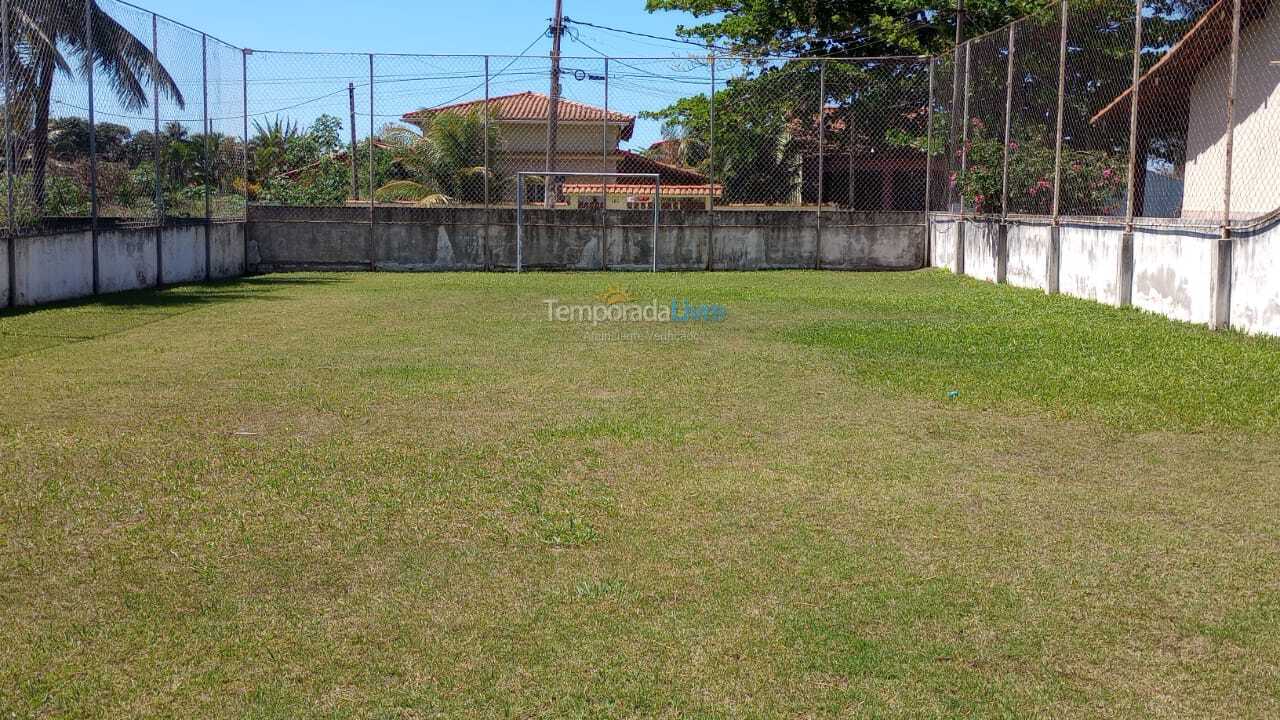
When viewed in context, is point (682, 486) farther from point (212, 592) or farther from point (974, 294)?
point (974, 294)

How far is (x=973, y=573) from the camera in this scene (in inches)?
162

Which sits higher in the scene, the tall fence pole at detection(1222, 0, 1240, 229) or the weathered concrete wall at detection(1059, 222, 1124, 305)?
the tall fence pole at detection(1222, 0, 1240, 229)

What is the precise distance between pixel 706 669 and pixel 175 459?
135 inches

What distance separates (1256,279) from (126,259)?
42.2ft

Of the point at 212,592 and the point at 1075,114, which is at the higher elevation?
the point at 1075,114

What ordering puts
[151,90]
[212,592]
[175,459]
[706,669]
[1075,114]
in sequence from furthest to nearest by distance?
[151,90]
[1075,114]
[175,459]
[212,592]
[706,669]

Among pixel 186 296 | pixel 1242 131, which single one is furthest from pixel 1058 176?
pixel 186 296

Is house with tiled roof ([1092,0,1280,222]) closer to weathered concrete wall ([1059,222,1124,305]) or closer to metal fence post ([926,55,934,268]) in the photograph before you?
weathered concrete wall ([1059,222,1124,305])

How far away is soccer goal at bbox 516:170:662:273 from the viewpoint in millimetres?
20281

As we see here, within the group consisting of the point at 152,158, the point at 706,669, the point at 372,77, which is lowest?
the point at 706,669

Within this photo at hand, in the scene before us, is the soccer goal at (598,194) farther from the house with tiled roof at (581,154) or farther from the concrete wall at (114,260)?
the concrete wall at (114,260)

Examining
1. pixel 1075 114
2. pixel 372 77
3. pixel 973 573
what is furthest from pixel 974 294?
pixel 973 573

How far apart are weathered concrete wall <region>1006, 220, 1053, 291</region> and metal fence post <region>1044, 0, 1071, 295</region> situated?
0.12 meters

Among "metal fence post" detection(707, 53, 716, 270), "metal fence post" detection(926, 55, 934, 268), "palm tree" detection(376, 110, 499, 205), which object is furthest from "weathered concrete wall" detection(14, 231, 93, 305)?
"metal fence post" detection(926, 55, 934, 268)
